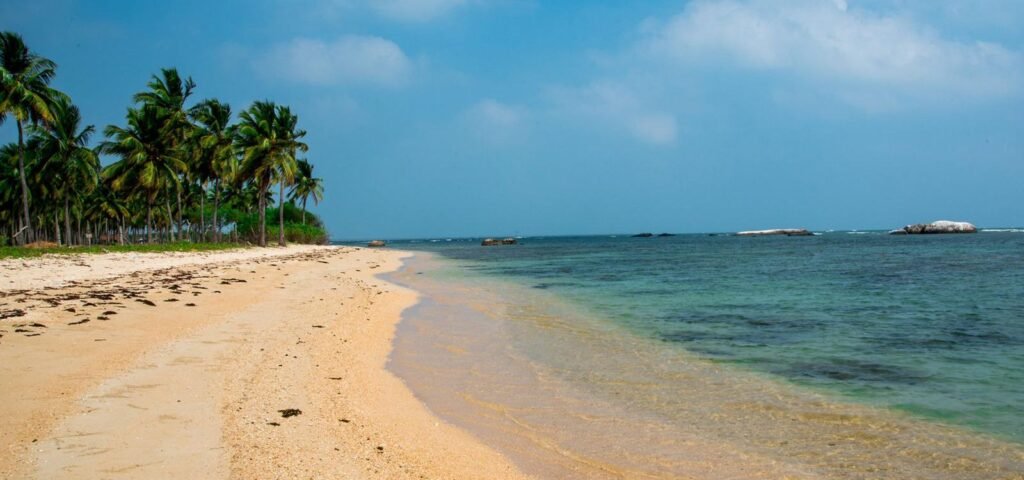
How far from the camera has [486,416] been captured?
20.2 feet

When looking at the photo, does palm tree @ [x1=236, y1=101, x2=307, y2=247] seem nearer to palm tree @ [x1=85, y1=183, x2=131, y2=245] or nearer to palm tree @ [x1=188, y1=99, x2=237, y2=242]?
palm tree @ [x1=188, y1=99, x2=237, y2=242]

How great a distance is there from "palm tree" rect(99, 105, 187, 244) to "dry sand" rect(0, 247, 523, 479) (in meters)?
31.3

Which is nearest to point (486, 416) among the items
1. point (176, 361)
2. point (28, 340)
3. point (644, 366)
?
point (644, 366)

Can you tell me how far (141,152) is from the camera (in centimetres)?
3888

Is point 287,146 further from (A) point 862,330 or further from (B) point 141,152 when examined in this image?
(A) point 862,330

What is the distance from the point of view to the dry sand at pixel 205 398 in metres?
4.28

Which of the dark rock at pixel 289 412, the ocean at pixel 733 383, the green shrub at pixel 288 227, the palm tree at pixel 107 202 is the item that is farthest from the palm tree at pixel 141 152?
the dark rock at pixel 289 412

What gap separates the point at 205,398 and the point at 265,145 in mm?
41468

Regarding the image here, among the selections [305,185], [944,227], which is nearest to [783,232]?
[944,227]

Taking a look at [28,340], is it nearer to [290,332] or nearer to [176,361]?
[176,361]

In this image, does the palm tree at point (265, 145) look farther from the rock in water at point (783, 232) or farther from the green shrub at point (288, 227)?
the rock in water at point (783, 232)

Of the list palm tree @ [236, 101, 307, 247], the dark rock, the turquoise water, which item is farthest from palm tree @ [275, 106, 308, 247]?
the dark rock

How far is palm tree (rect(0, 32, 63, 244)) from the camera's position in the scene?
29.6 meters

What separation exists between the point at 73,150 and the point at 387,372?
151 feet
